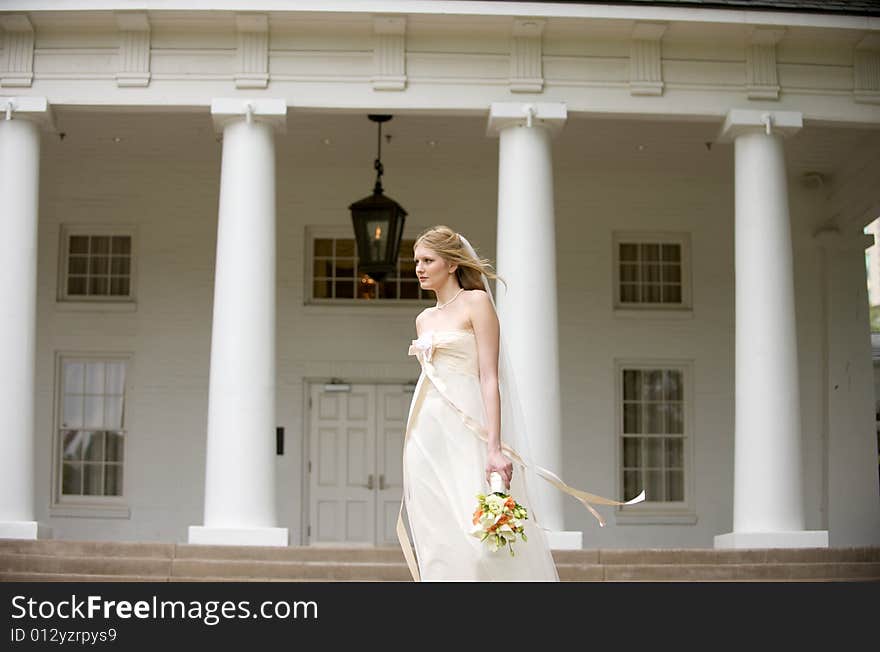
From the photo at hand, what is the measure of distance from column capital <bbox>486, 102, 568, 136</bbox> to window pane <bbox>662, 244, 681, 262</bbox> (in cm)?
531

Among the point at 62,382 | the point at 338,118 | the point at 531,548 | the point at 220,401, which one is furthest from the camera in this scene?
the point at 62,382

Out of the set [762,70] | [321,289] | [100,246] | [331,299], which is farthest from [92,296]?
[762,70]

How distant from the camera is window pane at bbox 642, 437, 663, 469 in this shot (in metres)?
18.5

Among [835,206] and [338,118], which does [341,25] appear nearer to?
[338,118]

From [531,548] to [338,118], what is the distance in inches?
419

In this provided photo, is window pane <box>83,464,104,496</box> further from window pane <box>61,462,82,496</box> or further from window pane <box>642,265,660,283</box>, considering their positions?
window pane <box>642,265,660,283</box>

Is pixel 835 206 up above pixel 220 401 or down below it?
above

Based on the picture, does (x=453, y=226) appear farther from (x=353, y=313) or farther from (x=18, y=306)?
(x=18, y=306)

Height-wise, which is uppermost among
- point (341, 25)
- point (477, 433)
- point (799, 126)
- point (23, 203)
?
point (341, 25)

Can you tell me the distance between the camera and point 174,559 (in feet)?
41.4

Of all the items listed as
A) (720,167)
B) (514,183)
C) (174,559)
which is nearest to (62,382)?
(174,559)

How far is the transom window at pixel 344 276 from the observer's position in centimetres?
1836

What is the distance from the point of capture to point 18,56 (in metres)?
14.1

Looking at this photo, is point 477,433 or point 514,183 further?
point 514,183
